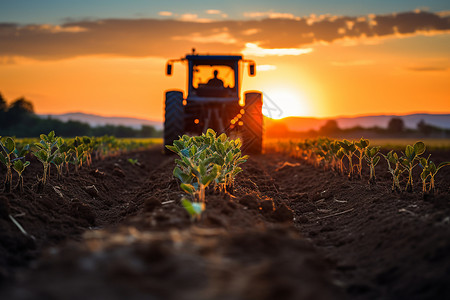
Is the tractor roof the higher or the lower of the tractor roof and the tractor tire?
the higher

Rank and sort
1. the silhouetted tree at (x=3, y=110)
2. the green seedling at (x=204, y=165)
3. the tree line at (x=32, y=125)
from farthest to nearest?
the silhouetted tree at (x=3, y=110)
the tree line at (x=32, y=125)
the green seedling at (x=204, y=165)

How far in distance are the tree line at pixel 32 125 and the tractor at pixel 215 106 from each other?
102ft

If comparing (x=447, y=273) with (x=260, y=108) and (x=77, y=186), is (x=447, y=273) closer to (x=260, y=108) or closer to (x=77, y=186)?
(x=77, y=186)

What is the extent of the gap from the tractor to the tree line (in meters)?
30.9

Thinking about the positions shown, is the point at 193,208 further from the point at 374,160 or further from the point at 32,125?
the point at 32,125

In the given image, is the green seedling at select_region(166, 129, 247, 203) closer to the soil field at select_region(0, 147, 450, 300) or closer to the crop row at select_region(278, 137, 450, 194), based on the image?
the soil field at select_region(0, 147, 450, 300)

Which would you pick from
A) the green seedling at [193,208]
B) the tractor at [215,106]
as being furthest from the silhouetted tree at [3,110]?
the green seedling at [193,208]

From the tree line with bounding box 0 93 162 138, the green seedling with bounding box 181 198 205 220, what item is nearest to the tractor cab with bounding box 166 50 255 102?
the green seedling with bounding box 181 198 205 220

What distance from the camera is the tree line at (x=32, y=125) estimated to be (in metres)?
42.9

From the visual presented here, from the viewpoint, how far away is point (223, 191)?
20.3 feet

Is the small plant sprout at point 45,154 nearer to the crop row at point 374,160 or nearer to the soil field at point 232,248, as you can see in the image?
the soil field at point 232,248

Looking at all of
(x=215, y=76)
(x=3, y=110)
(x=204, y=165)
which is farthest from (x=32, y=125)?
(x=204, y=165)

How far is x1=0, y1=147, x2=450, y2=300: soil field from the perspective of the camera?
2447 millimetres

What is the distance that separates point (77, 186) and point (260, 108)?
6843 mm
